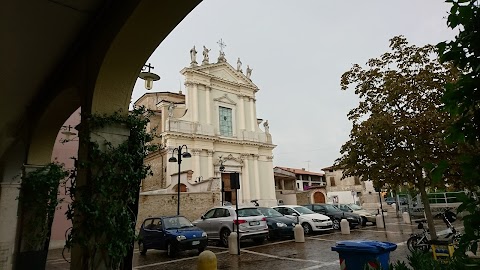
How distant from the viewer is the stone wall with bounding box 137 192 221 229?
1675 centimetres

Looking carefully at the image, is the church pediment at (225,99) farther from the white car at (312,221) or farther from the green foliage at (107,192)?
the green foliage at (107,192)

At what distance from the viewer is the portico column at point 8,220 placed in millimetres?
7051

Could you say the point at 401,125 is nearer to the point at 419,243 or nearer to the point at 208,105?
the point at 419,243

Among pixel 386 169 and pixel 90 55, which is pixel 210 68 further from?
pixel 90 55

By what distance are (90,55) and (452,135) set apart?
14.2 ft

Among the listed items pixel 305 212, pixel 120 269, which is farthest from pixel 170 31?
pixel 305 212

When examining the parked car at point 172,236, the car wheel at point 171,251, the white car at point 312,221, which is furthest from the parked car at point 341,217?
the car wheel at point 171,251

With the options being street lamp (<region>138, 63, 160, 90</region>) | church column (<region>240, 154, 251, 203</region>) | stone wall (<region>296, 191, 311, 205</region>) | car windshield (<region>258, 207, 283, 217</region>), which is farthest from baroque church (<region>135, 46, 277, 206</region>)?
street lamp (<region>138, 63, 160, 90</region>)

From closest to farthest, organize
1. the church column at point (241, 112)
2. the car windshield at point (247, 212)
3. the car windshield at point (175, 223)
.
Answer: the car windshield at point (175, 223), the car windshield at point (247, 212), the church column at point (241, 112)

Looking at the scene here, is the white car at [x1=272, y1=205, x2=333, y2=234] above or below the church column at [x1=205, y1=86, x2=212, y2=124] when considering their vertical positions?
below

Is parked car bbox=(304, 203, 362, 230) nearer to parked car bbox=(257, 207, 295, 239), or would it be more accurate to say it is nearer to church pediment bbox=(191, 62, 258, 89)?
parked car bbox=(257, 207, 295, 239)

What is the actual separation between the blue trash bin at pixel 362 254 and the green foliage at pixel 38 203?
19.7 ft

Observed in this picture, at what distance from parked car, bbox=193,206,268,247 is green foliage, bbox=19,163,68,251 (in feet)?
20.7

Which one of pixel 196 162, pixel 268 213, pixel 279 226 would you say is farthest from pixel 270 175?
pixel 279 226
